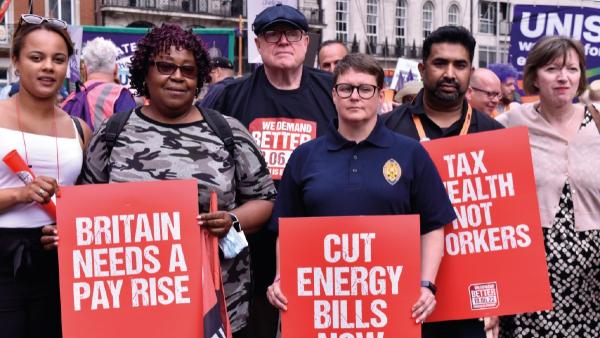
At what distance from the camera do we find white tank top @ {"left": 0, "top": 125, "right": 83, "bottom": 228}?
3703 mm

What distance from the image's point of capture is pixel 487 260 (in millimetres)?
4008

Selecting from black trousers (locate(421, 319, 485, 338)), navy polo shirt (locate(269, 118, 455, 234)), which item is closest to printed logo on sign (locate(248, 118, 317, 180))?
navy polo shirt (locate(269, 118, 455, 234))

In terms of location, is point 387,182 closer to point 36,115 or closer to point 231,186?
point 231,186

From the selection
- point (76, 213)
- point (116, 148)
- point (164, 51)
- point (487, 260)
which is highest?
point (164, 51)

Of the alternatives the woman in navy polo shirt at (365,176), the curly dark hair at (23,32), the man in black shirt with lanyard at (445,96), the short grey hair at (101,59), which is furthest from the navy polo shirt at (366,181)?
the short grey hair at (101,59)

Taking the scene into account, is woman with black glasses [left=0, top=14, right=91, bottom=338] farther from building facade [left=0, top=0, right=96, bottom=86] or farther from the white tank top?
building facade [left=0, top=0, right=96, bottom=86]

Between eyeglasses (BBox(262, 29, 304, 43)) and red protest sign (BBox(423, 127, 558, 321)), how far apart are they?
1150mm

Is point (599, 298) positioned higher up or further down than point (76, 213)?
further down

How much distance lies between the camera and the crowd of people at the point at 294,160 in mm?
3705

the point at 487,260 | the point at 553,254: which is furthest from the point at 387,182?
the point at 553,254

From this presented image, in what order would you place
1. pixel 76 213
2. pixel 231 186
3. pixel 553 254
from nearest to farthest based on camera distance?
pixel 76 213 → pixel 231 186 → pixel 553 254

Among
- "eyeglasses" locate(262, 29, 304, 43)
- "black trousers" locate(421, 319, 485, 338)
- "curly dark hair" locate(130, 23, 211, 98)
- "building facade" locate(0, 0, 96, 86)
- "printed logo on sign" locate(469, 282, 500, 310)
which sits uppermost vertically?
"building facade" locate(0, 0, 96, 86)

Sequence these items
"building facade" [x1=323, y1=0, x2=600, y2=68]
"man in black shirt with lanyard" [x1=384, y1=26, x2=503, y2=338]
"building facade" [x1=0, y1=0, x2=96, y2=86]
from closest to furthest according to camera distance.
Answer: "man in black shirt with lanyard" [x1=384, y1=26, x2=503, y2=338] < "building facade" [x1=0, y1=0, x2=96, y2=86] < "building facade" [x1=323, y1=0, x2=600, y2=68]

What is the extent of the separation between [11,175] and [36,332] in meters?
0.73
